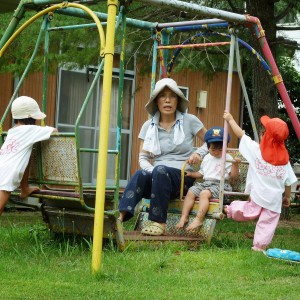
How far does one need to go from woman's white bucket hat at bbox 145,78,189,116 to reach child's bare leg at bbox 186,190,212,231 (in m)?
0.94

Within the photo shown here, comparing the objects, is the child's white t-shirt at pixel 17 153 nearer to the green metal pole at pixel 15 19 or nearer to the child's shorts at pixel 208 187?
the green metal pole at pixel 15 19

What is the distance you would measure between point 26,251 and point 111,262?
1.05 meters

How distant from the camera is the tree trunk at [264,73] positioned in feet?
40.4

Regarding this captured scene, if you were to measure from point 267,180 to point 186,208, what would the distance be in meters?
0.90

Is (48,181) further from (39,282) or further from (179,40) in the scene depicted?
(179,40)

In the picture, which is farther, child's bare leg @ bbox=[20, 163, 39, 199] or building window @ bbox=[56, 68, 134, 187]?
building window @ bbox=[56, 68, 134, 187]

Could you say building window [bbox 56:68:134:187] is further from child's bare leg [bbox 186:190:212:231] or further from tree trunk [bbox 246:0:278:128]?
child's bare leg [bbox 186:190:212:231]

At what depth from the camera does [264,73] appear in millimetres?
12453

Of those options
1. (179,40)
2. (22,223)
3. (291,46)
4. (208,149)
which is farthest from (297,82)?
(208,149)

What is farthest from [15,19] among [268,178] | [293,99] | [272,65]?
[293,99]

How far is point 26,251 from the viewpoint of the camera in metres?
7.17

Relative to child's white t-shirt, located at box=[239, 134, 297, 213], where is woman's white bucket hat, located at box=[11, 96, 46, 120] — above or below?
above

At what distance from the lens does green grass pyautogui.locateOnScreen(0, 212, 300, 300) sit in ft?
17.7

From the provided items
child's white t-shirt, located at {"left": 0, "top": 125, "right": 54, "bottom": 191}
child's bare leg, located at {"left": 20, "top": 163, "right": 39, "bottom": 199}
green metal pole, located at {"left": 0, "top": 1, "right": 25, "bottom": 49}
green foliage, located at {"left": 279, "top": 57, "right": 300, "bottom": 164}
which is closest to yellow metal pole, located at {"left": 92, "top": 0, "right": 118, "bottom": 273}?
child's white t-shirt, located at {"left": 0, "top": 125, "right": 54, "bottom": 191}
